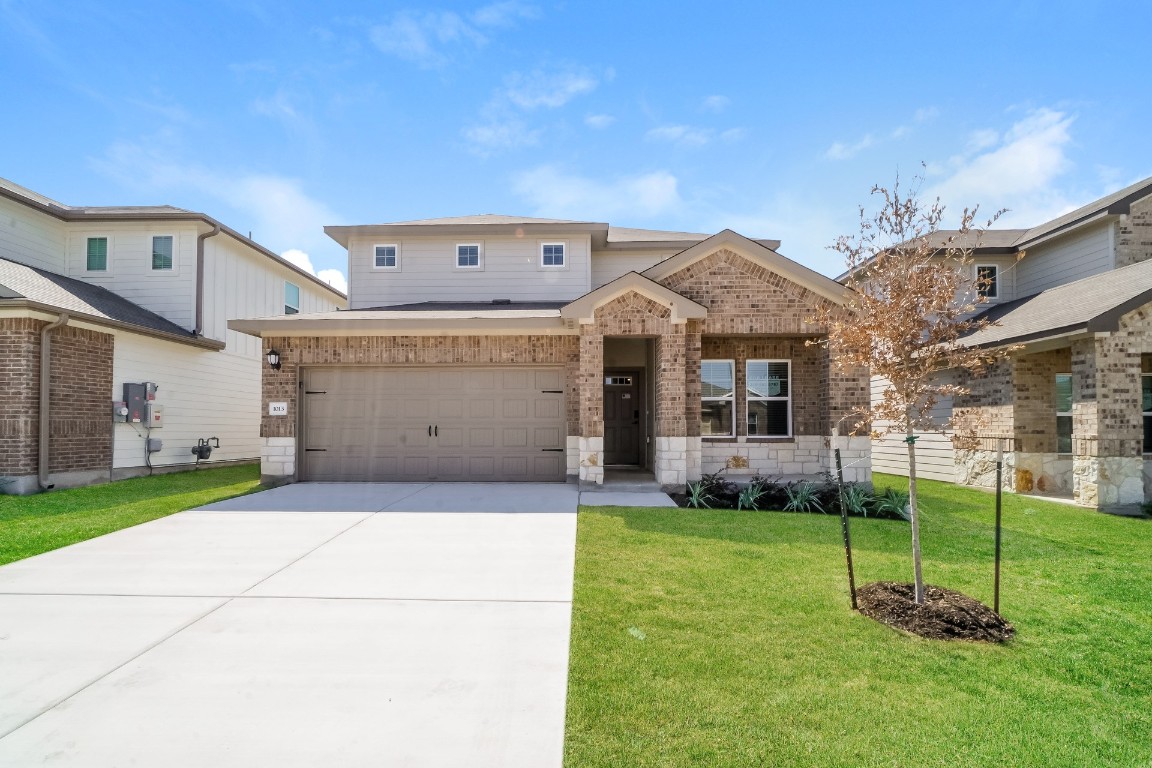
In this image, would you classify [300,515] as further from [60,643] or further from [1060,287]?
[1060,287]

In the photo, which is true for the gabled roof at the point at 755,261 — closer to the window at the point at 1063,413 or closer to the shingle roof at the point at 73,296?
the window at the point at 1063,413

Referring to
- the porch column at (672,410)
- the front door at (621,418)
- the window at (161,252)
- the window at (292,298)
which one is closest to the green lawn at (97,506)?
the window at (161,252)

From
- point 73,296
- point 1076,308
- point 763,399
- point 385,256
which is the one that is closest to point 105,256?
point 73,296

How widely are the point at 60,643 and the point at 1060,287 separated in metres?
17.7

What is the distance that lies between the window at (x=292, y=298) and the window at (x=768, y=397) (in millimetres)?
15076

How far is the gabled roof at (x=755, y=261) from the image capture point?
1052 cm

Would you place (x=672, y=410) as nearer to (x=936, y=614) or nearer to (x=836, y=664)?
(x=936, y=614)

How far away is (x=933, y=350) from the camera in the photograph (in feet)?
14.4

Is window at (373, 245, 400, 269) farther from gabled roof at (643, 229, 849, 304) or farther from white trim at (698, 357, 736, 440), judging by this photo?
white trim at (698, 357, 736, 440)

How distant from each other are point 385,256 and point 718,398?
8.91 metres

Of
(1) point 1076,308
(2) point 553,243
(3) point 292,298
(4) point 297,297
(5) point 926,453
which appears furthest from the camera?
(4) point 297,297

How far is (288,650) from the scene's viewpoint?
3.81 m

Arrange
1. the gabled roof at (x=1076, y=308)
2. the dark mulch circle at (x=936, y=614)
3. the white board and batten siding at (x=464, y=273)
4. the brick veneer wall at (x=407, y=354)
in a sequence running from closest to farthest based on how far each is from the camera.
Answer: the dark mulch circle at (x=936, y=614) → the gabled roof at (x=1076, y=308) → the brick veneer wall at (x=407, y=354) → the white board and batten siding at (x=464, y=273)

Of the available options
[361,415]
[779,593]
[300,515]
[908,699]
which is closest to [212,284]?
[361,415]
